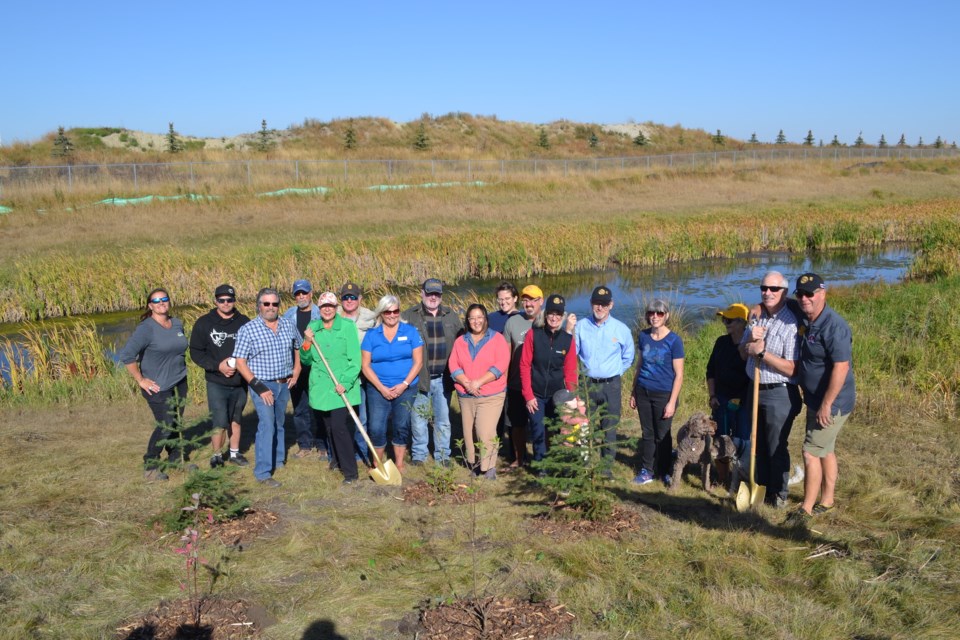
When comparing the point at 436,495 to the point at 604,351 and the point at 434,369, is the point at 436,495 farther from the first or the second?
the point at 604,351

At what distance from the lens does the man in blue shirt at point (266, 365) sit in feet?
22.6

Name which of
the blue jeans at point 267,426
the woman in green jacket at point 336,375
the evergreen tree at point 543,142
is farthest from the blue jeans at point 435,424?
the evergreen tree at point 543,142

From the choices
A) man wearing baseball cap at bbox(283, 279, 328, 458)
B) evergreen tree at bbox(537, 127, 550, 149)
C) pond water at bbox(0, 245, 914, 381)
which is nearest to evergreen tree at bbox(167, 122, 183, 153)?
evergreen tree at bbox(537, 127, 550, 149)

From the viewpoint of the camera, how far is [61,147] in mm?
45969

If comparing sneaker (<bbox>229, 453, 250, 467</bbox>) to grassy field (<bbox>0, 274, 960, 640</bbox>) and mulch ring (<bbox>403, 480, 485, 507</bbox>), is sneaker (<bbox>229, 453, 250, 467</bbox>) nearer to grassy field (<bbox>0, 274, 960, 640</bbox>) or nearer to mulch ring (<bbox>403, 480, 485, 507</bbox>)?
grassy field (<bbox>0, 274, 960, 640</bbox>)

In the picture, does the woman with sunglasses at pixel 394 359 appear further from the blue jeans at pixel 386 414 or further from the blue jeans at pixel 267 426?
the blue jeans at pixel 267 426

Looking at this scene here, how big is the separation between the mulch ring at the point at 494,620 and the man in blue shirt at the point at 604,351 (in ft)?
7.92

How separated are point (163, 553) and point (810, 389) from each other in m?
4.84

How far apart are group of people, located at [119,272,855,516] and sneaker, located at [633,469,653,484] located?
0.02m

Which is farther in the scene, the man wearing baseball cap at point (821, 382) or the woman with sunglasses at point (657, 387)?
the woman with sunglasses at point (657, 387)

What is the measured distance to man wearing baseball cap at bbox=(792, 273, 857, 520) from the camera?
5.52 meters

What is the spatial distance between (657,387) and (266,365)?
11.5 feet

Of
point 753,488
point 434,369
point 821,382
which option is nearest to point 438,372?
point 434,369

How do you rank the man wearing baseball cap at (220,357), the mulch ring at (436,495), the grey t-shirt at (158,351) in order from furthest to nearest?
the man wearing baseball cap at (220,357) < the grey t-shirt at (158,351) < the mulch ring at (436,495)
